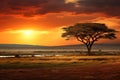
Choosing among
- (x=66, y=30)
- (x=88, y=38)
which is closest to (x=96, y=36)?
(x=88, y=38)

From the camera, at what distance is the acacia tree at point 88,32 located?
110 m

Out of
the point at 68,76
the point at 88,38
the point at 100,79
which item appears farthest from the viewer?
the point at 88,38

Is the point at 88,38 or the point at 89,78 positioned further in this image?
the point at 88,38

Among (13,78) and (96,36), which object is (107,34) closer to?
(96,36)

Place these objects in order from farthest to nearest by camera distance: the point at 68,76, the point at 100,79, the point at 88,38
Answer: the point at 88,38
the point at 68,76
the point at 100,79

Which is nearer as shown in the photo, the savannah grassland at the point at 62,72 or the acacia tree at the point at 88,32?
the savannah grassland at the point at 62,72

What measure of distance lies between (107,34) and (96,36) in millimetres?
4832

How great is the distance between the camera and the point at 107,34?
113125 millimetres

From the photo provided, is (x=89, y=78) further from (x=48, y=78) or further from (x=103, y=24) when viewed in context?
(x=103, y=24)

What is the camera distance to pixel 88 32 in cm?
11000

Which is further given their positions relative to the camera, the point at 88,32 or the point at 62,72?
the point at 88,32

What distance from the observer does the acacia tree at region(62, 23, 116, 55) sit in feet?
360

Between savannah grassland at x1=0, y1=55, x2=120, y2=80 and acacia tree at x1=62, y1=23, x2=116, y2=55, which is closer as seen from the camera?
savannah grassland at x1=0, y1=55, x2=120, y2=80

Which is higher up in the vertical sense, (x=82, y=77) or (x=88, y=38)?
(x=88, y=38)
